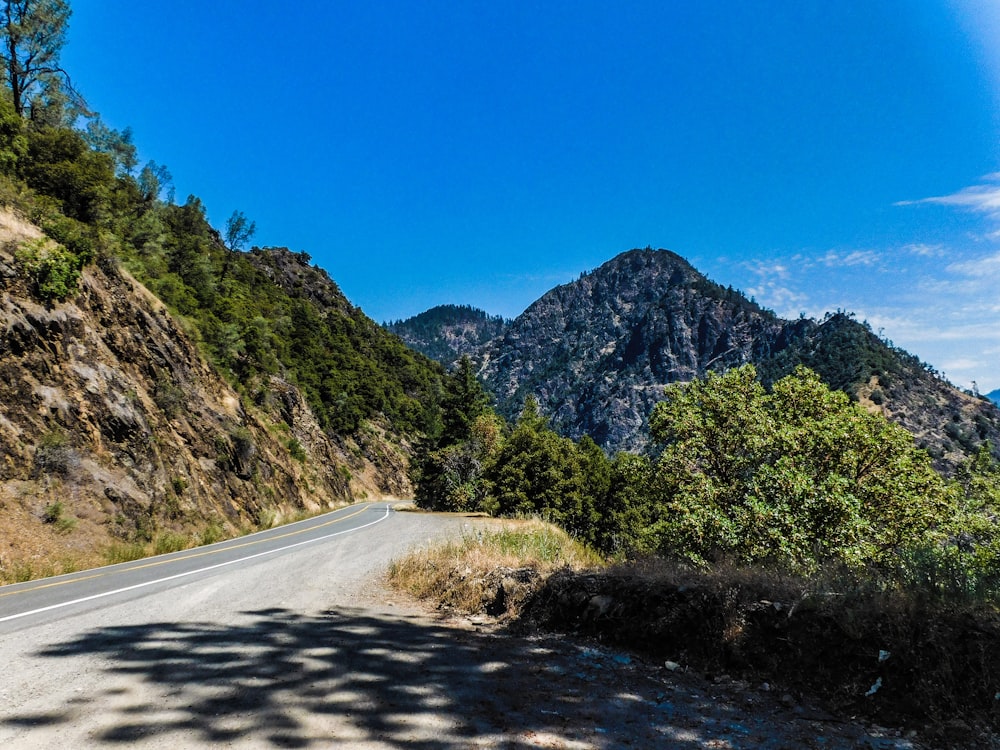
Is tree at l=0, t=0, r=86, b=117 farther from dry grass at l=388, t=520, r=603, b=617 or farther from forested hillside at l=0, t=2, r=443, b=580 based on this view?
dry grass at l=388, t=520, r=603, b=617

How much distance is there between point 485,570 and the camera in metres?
8.22

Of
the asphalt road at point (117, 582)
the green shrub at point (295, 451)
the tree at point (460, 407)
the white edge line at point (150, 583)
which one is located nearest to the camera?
the white edge line at point (150, 583)

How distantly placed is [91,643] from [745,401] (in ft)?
49.9

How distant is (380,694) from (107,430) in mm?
16744

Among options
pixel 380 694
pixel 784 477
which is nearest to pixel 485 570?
pixel 380 694

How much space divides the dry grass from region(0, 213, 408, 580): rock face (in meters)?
8.56

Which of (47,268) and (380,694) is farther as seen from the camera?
(47,268)

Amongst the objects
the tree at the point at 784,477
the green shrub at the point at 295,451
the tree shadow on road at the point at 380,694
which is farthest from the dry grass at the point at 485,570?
the green shrub at the point at 295,451

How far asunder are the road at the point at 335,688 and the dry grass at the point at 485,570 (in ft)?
2.07

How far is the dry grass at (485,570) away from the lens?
7434 millimetres

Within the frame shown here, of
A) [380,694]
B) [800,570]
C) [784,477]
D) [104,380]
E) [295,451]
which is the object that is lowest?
[380,694]

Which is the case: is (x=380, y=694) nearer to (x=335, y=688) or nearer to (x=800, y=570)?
(x=335, y=688)

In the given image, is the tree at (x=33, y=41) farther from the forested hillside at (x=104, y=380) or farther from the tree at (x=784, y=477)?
the tree at (x=784, y=477)

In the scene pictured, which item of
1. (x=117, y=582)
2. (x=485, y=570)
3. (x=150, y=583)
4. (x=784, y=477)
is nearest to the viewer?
(x=485, y=570)
